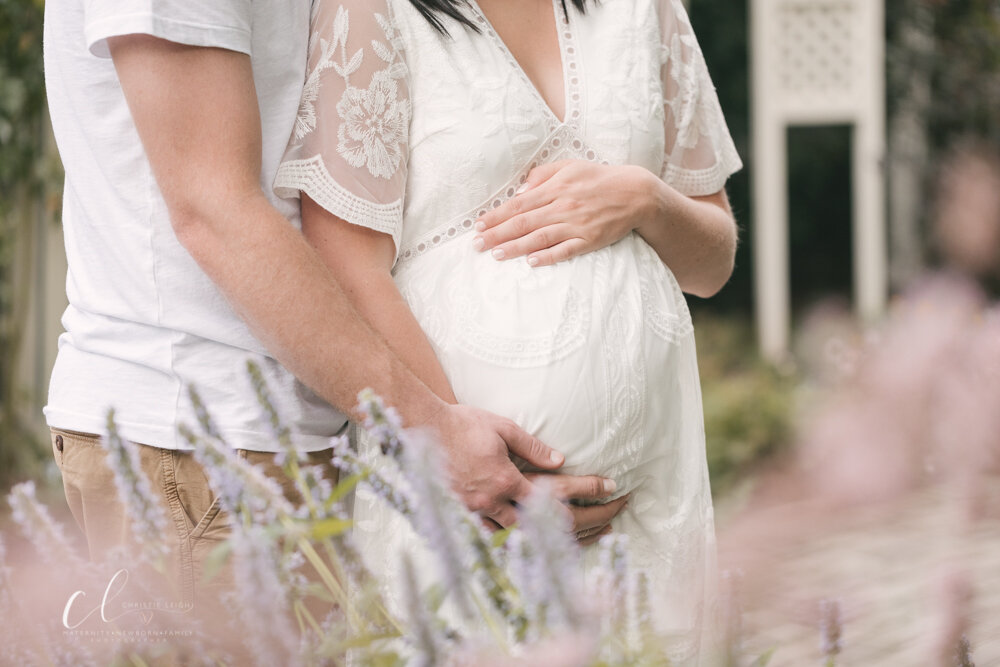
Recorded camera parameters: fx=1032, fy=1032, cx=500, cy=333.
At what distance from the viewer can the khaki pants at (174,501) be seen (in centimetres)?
142

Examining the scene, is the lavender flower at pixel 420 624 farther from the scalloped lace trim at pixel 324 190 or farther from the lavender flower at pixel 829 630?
the scalloped lace trim at pixel 324 190

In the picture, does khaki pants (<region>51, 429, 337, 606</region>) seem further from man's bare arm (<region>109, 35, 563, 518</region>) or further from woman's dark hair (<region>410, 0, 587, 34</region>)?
woman's dark hair (<region>410, 0, 587, 34</region>)

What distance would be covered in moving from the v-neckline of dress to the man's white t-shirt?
295 millimetres

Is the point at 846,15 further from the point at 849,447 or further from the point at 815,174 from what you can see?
the point at 849,447

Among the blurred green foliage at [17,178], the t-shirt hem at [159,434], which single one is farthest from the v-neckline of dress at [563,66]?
the blurred green foliage at [17,178]

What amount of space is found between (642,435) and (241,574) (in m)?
1.03

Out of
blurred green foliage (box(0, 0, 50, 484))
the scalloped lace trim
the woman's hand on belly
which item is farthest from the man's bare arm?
blurred green foliage (box(0, 0, 50, 484))

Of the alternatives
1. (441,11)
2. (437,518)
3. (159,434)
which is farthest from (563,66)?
(437,518)

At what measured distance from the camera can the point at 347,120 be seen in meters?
1.46

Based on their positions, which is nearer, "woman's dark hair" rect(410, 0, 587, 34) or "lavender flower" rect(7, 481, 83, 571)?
"lavender flower" rect(7, 481, 83, 571)

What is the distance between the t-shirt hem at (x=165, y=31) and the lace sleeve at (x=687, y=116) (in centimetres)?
81

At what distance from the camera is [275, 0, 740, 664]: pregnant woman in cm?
148

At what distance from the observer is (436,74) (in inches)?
61.0

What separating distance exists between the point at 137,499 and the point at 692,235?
122 centimetres
